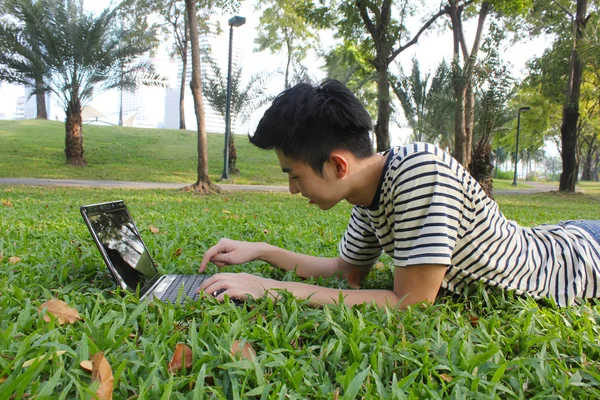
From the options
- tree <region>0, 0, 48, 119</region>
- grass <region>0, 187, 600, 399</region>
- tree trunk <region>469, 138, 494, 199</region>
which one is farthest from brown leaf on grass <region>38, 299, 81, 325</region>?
tree <region>0, 0, 48, 119</region>

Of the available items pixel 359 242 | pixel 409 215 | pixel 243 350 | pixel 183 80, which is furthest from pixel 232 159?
pixel 243 350

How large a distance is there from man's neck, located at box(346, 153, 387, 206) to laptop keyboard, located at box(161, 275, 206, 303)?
2.62 ft

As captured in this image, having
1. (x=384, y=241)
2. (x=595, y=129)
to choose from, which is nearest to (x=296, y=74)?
(x=384, y=241)

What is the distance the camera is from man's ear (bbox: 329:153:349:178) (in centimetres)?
171

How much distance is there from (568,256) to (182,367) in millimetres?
1660

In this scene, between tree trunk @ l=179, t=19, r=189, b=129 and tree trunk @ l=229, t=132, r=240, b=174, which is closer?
tree trunk @ l=229, t=132, r=240, b=174

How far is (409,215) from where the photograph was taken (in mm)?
1659

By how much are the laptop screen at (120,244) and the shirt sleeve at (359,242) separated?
99 cm

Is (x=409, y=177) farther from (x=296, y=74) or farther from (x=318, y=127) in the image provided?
(x=296, y=74)

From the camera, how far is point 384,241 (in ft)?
6.64

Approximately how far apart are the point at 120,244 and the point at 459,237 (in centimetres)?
145

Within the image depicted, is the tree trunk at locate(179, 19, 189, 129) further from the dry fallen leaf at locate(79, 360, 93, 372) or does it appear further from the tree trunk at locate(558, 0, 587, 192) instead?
the dry fallen leaf at locate(79, 360, 93, 372)

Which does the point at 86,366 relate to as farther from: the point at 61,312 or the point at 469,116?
the point at 469,116

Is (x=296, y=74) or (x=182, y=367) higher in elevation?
(x=296, y=74)
